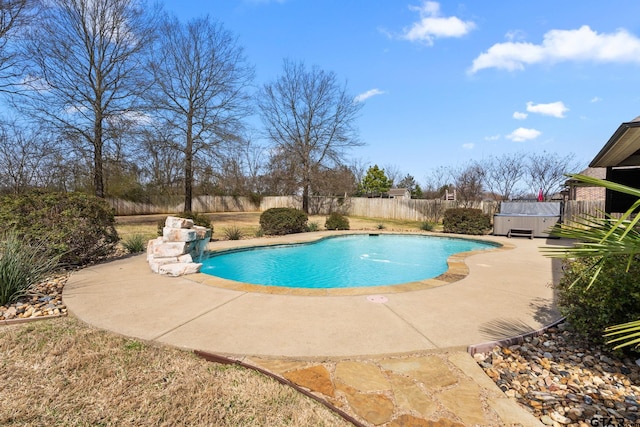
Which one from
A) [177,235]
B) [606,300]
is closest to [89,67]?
[177,235]

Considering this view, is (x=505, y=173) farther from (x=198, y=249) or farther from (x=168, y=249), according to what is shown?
(x=168, y=249)

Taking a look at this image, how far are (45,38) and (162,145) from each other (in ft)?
19.8

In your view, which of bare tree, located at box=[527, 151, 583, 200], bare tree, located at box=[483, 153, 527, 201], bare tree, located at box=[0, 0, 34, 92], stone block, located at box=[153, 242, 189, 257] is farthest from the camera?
bare tree, located at box=[483, 153, 527, 201]

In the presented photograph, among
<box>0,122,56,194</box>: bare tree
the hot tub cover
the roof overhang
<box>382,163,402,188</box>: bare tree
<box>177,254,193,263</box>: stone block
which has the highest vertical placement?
<box>382,163,402,188</box>: bare tree

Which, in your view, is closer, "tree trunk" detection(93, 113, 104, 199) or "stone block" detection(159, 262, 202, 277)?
"stone block" detection(159, 262, 202, 277)

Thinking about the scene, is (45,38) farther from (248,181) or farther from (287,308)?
(248,181)

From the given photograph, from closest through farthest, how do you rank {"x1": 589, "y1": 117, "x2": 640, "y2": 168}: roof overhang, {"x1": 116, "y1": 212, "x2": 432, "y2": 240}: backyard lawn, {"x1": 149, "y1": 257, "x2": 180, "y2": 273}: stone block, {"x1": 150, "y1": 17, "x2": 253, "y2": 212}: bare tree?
{"x1": 589, "y1": 117, "x2": 640, "y2": 168}: roof overhang, {"x1": 149, "y1": 257, "x2": 180, "y2": 273}: stone block, {"x1": 116, "y1": 212, "x2": 432, "y2": 240}: backyard lawn, {"x1": 150, "y1": 17, "x2": 253, "y2": 212}: bare tree

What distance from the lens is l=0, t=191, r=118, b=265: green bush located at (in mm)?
5086

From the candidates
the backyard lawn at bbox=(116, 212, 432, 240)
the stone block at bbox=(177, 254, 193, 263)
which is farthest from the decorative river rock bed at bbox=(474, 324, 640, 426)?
the backyard lawn at bbox=(116, 212, 432, 240)

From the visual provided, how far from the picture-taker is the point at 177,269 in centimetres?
514

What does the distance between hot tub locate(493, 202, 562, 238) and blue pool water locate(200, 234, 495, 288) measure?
5.63 feet

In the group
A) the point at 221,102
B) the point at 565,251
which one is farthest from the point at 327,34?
the point at 565,251

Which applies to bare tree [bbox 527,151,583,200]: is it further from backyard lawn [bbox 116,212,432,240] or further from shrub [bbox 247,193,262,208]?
shrub [bbox 247,193,262,208]

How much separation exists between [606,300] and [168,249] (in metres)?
6.00
